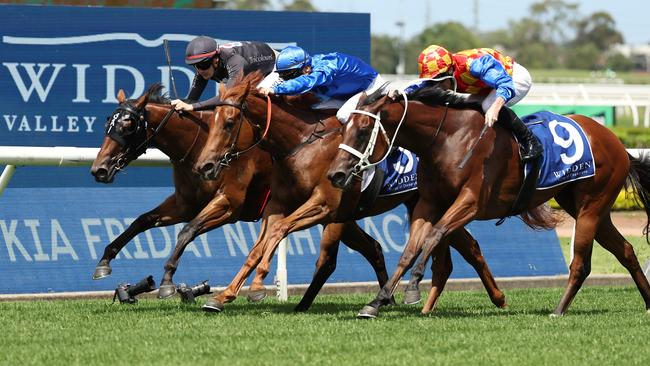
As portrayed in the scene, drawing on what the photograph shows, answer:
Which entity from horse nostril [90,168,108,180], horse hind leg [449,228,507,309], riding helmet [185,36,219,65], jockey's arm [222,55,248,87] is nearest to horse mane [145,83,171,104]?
riding helmet [185,36,219,65]

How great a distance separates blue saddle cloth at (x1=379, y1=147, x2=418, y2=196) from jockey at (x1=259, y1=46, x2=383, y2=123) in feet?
1.55

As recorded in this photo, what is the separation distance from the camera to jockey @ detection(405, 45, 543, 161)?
7223 millimetres

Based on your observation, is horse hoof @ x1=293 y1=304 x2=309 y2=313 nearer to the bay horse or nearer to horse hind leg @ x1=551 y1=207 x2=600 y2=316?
the bay horse

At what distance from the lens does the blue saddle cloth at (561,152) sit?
762cm

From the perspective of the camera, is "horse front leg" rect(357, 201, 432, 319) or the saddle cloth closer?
"horse front leg" rect(357, 201, 432, 319)

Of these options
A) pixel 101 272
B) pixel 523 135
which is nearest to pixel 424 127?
pixel 523 135

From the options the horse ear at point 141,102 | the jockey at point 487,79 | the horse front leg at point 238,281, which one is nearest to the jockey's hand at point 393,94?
the jockey at point 487,79

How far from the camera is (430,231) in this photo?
7.20 m

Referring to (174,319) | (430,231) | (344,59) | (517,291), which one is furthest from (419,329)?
(517,291)

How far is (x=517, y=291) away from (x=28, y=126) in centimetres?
390

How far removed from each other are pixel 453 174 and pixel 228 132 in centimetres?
132

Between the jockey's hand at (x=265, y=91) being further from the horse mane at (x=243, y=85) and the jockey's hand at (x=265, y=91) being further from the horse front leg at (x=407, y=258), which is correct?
the horse front leg at (x=407, y=258)

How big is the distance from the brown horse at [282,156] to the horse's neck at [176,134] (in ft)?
1.96

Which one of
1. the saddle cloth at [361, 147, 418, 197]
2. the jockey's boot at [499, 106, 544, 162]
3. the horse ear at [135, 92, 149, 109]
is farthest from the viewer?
the saddle cloth at [361, 147, 418, 197]
